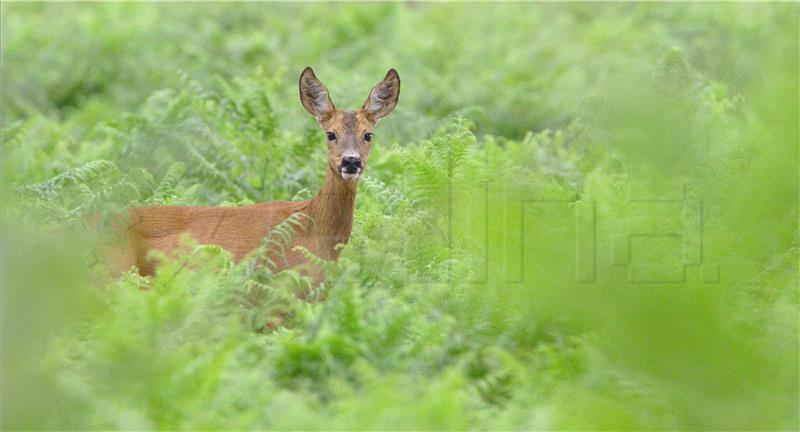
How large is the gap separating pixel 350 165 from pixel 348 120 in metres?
0.34

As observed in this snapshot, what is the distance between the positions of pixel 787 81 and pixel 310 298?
2180 mm

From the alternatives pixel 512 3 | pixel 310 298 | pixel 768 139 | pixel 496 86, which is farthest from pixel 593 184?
pixel 512 3

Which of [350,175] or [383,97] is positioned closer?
[350,175]

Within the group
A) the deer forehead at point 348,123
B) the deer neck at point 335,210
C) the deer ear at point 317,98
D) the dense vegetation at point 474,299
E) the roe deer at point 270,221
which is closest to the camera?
the dense vegetation at point 474,299

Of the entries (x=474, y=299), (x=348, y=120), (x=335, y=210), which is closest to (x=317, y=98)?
(x=348, y=120)

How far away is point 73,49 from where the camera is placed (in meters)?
11.4

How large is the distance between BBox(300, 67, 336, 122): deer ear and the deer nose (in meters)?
0.49

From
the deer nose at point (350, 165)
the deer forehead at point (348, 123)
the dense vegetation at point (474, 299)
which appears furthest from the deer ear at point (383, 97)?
the deer nose at point (350, 165)

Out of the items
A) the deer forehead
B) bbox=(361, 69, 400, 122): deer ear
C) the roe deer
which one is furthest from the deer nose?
bbox=(361, 69, 400, 122): deer ear

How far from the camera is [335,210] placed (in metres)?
5.69

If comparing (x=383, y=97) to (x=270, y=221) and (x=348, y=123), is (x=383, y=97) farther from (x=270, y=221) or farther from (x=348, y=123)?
(x=270, y=221)

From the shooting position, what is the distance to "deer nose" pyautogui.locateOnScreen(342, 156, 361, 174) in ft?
18.6

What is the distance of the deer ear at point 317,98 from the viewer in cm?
611

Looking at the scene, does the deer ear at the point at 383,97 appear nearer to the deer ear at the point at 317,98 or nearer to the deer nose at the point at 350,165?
the deer ear at the point at 317,98
